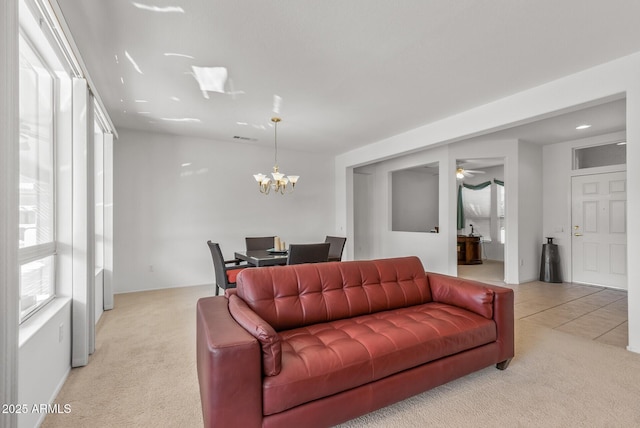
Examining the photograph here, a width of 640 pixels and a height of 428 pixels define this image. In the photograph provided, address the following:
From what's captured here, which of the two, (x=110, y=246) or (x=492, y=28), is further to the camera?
(x=110, y=246)

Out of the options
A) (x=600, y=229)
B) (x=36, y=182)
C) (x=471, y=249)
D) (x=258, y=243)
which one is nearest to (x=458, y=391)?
(x=36, y=182)

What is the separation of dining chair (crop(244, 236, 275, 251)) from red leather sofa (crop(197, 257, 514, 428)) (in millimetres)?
2689

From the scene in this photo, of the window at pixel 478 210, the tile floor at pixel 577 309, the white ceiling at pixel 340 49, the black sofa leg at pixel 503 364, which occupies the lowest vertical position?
the tile floor at pixel 577 309

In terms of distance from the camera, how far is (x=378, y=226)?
7.29 m

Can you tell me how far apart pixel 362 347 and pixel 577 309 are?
369 centimetres

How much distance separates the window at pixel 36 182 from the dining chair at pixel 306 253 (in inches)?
82.2

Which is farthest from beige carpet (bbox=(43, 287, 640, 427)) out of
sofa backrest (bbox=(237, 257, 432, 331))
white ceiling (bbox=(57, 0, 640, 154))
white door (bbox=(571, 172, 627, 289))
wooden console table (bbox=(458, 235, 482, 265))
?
wooden console table (bbox=(458, 235, 482, 265))

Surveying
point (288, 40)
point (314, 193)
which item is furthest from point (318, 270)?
point (314, 193)

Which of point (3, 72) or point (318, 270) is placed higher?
point (3, 72)

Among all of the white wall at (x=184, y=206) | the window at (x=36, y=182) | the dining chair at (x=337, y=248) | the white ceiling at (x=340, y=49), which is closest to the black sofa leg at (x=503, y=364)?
the white ceiling at (x=340, y=49)

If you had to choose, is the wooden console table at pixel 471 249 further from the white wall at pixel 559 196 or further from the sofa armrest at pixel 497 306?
the sofa armrest at pixel 497 306

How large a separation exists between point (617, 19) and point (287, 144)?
452cm

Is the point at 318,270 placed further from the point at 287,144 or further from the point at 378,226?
the point at 378,226

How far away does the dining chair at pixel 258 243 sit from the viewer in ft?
16.1
